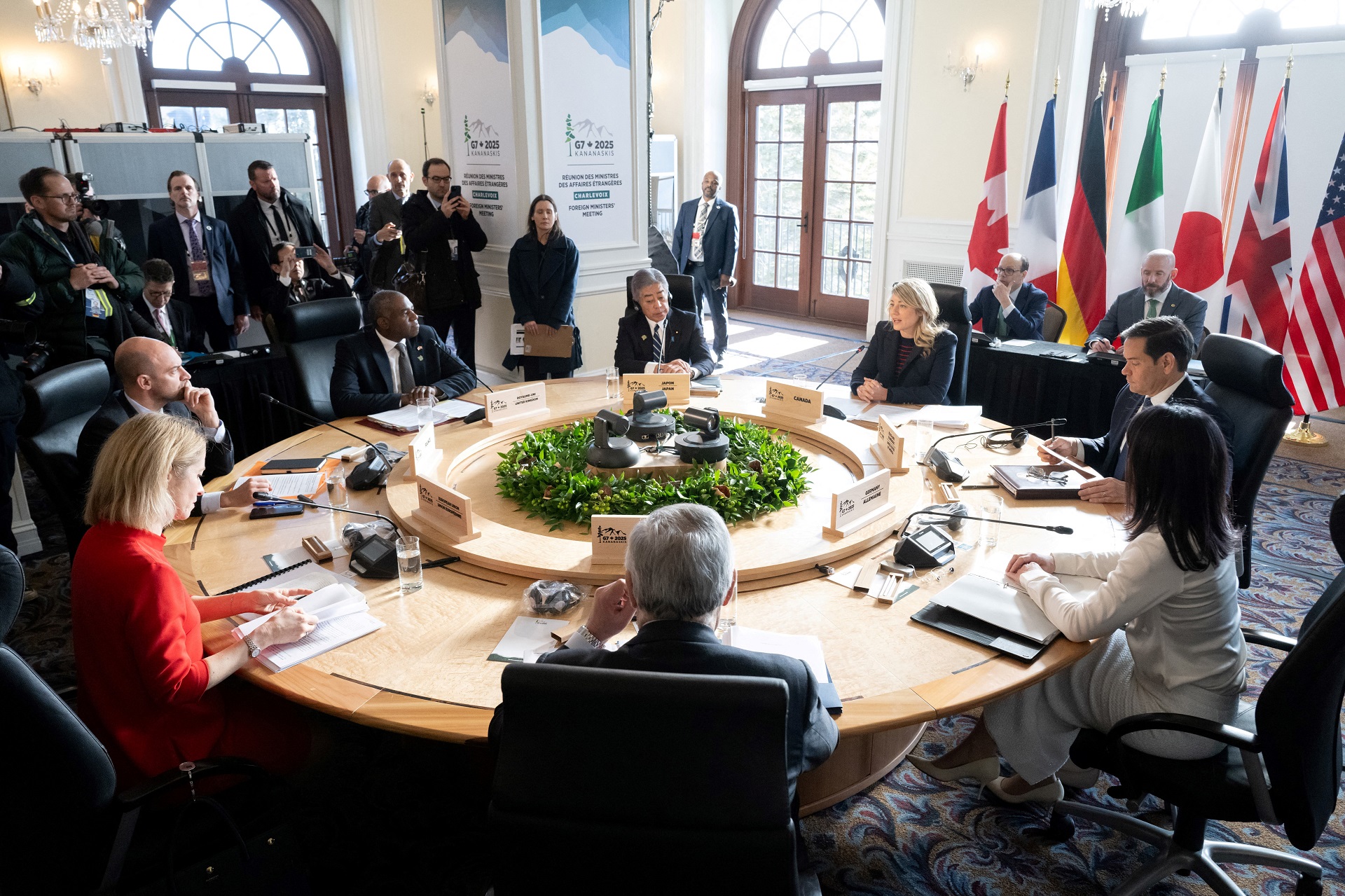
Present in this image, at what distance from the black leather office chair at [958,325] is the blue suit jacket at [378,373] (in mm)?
2409

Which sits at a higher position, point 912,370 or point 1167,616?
point 912,370

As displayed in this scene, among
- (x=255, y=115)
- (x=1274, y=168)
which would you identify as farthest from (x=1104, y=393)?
(x=255, y=115)

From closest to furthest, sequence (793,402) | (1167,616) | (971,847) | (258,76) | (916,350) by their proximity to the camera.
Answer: (1167,616) → (971,847) → (793,402) → (916,350) → (258,76)

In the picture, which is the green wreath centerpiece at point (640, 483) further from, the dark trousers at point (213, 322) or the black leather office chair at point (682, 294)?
the dark trousers at point (213, 322)

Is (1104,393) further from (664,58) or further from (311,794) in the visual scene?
(664,58)

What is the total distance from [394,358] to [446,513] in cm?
171

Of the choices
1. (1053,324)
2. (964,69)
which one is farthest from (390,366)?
(964,69)

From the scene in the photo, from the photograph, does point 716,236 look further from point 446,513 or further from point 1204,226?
point 446,513

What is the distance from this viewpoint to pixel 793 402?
3771 mm

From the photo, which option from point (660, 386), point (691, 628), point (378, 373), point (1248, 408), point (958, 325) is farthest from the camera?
point (958, 325)

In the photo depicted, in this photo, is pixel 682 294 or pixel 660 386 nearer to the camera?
pixel 660 386

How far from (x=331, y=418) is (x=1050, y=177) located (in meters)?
5.44

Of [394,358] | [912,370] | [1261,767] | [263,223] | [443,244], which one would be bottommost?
[1261,767]

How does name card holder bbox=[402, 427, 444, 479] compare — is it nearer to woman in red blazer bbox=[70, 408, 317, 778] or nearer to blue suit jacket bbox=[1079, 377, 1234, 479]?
woman in red blazer bbox=[70, 408, 317, 778]
